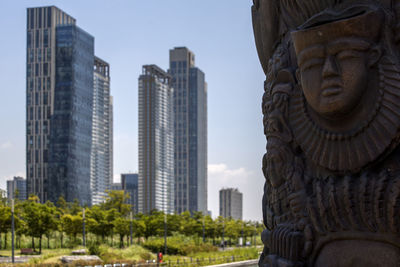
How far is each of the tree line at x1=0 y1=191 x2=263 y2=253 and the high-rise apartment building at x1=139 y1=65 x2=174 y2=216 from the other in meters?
35.5

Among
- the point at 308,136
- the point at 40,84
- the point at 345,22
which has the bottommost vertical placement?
the point at 308,136

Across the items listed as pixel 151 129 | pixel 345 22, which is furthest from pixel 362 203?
pixel 151 129

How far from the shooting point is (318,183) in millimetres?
3752

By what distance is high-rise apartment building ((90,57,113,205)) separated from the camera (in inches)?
3558

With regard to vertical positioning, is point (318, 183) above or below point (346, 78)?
below

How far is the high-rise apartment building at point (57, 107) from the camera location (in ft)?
228

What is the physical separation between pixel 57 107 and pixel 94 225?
43446mm

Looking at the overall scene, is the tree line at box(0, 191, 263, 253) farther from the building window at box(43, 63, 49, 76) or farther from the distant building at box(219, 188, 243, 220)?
the distant building at box(219, 188, 243, 220)

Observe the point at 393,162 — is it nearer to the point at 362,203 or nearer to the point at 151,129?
the point at 362,203

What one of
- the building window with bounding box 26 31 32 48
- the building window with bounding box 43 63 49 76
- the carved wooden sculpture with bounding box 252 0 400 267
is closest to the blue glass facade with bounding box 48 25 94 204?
the building window with bounding box 43 63 49 76

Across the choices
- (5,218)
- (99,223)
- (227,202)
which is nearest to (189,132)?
(227,202)

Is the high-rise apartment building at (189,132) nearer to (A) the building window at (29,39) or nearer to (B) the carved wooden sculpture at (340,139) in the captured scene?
(A) the building window at (29,39)

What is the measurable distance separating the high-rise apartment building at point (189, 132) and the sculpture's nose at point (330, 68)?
89.4m

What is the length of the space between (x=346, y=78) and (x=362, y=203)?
92cm
